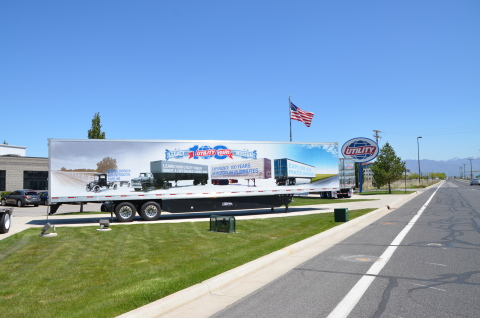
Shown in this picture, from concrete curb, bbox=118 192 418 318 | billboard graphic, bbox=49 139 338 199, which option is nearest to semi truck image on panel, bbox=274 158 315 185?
billboard graphic, bbox=49 139 338 199

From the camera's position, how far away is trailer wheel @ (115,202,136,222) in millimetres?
20703

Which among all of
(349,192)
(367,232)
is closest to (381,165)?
(349,192)

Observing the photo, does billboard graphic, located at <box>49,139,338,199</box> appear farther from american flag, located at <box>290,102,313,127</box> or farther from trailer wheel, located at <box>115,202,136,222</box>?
american flag, located at <box>290,102,313,127</box>

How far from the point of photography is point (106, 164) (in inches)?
805

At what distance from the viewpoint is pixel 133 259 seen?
10.3 meters

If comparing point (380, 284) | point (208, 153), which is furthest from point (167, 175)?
point (380, 284)

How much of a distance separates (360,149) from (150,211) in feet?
91.5

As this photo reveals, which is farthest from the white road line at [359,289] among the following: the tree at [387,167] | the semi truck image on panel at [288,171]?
the tree at [387,167]

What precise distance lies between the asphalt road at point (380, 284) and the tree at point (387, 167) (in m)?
40.8

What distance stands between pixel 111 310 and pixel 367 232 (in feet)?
37.7

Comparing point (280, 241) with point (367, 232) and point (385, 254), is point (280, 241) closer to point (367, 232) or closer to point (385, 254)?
point (385, 254)

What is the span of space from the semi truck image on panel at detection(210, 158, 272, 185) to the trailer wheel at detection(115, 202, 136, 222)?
4.53 metres

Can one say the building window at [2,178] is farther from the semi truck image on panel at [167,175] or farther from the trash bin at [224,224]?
the trash bin at [224,224]

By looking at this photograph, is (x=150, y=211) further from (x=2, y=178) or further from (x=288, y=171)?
(x=2, y=178)
